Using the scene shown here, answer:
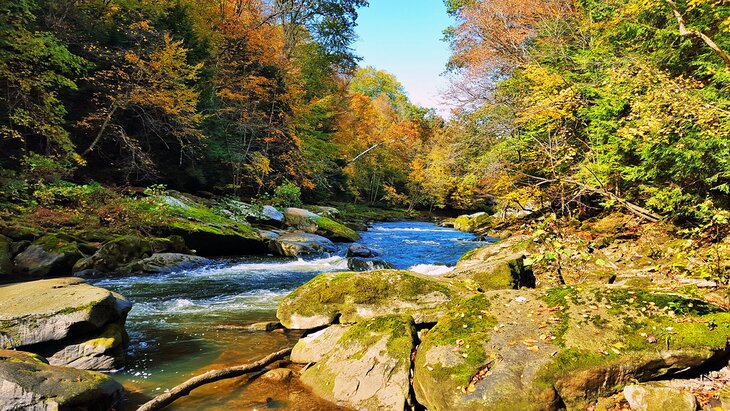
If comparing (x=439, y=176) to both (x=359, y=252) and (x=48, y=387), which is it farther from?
(x=48, y=387)

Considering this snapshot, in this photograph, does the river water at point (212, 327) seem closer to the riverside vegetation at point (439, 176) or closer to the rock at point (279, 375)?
the rock at point (279, 375)

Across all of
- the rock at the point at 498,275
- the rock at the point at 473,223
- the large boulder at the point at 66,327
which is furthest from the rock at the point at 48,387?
the rock at the point at 473,223

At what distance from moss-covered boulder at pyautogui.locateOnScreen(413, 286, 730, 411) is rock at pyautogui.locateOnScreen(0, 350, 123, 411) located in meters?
3.08

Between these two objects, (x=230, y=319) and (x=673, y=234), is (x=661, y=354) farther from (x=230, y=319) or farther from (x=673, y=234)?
(x=673, y=234)

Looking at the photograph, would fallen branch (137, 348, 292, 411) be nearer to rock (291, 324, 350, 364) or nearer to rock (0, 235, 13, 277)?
rock (291, 324, 350, 364)

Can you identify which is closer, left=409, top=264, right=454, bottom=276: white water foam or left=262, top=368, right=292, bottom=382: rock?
left=262, top=368, right=292, bottom=382: rock

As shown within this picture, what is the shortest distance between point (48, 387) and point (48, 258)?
7.40 m

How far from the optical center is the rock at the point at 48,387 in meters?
3.20

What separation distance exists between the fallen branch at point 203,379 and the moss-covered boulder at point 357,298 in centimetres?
93

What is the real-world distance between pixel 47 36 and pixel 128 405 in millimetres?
12640

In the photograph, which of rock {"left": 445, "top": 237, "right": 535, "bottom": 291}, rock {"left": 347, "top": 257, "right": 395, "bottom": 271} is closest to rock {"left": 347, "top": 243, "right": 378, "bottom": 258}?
rock {"left": 347, "top": 257, "right": 395, "bottom": 271}

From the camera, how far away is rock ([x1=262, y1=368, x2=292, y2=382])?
4633 mm

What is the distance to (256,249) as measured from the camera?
1388 centimetres

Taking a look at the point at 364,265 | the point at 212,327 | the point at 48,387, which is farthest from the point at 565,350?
the point at 364,265
